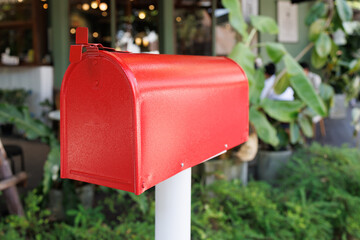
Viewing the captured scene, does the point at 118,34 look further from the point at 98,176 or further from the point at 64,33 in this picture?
the point at 98,176

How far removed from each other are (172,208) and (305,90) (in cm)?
190

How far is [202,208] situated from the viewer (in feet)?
8.57

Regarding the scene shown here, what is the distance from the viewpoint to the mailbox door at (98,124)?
777 mm

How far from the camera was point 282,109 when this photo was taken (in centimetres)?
310

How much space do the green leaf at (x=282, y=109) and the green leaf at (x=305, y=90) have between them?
16.5 inches

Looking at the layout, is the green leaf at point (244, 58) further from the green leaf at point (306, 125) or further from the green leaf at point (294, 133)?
the green leaf at point (306, 125)

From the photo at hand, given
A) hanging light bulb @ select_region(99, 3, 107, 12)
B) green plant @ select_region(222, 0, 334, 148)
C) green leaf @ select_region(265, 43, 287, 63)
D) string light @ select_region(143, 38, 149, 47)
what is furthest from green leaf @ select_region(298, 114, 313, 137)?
hanging light bulb @ select_region(99, 3, 107, 12)

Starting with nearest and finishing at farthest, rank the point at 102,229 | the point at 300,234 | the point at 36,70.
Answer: the point at 102,229 < the point at 300,234 < the point at 36,70

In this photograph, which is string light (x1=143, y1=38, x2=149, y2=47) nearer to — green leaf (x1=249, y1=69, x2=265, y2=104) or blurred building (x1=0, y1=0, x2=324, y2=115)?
blurred building (x1=0, y1=0, x2=324, y2=115)

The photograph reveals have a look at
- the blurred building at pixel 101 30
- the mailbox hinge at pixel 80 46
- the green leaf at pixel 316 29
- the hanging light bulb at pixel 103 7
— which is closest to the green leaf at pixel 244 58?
the green leaf at pixel 316 29

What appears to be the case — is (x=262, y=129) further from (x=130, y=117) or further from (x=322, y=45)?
(x=130, y=117)

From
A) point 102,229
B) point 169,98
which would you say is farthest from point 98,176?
point 102,229

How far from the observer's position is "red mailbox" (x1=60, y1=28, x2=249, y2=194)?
0.77 metres

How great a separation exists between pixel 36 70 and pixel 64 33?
1.36 m
